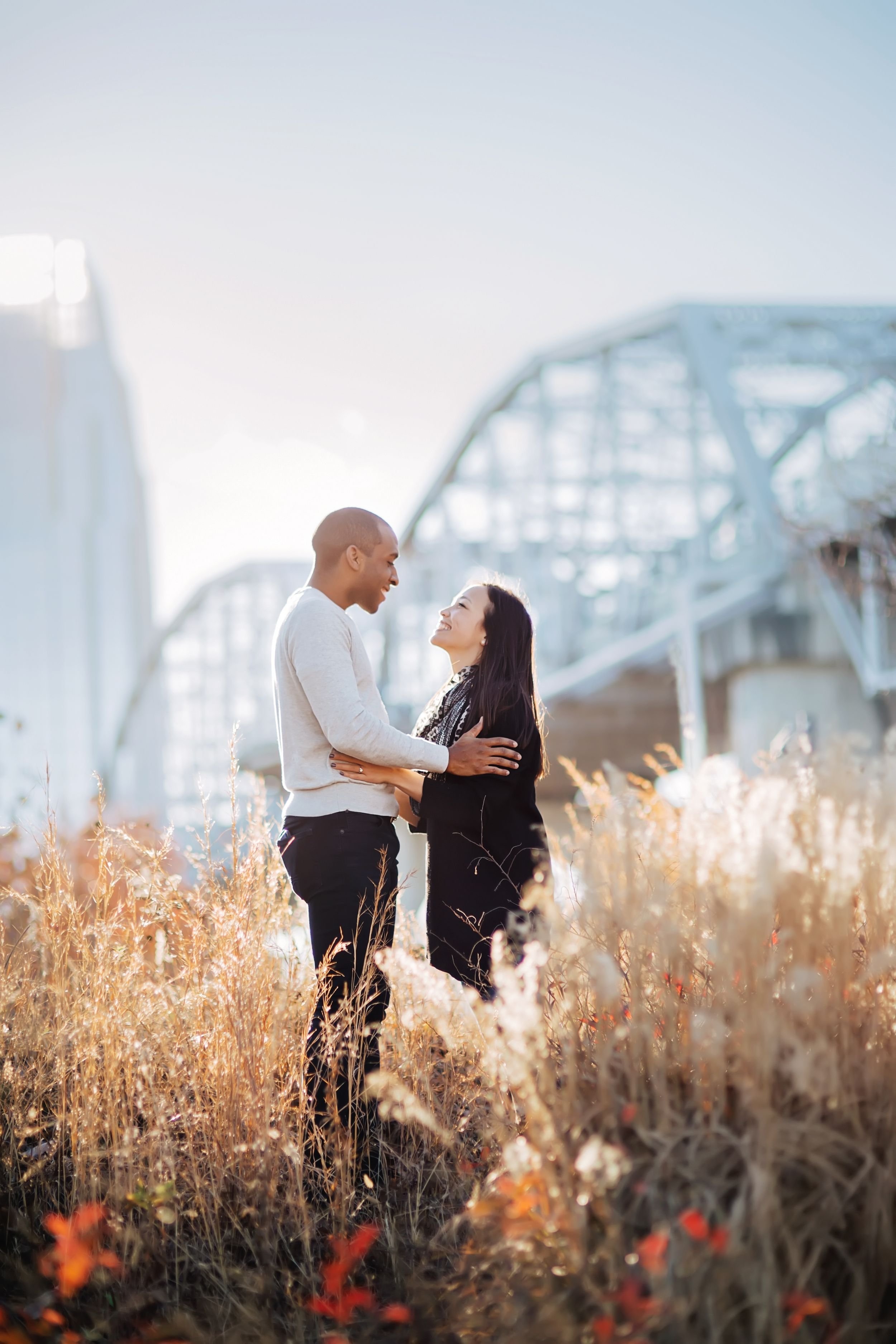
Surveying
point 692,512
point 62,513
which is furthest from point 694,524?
point 62,513

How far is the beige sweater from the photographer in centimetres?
319

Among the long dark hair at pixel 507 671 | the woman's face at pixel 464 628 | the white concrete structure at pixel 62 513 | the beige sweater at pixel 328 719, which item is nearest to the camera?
the beige sweater at pixel 328 719

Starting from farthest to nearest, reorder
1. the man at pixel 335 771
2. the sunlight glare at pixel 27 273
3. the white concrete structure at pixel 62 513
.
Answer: the sunlight glare at pixel 27 273
the white concrete structure at pixel 62 513
the man at pixel 335 771

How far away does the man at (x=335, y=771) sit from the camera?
3.08 meters

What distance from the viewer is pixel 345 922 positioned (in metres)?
3.12

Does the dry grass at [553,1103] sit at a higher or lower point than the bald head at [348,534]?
lower

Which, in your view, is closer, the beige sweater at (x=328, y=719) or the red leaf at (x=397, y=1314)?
the red leaf at (x=397, y=1314)

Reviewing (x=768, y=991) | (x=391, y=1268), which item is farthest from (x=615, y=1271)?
(x=391, y=1268)

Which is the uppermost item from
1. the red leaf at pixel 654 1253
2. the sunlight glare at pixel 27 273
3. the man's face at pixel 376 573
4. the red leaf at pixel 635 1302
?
the sunlight glare at pixel 27 273

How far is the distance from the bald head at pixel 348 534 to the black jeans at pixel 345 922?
0.79m

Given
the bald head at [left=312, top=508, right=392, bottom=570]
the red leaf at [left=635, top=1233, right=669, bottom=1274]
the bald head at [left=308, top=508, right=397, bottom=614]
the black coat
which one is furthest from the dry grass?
the bald head at [left=312, top=508, right=392, bottom=570]

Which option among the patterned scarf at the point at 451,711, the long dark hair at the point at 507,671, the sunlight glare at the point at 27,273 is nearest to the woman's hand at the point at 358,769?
the patterned scarf at the point at 451,711

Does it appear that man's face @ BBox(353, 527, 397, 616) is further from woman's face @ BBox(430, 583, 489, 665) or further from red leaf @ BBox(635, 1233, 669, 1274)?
red leaf @ BBox(635, 1233, 669, 1274)

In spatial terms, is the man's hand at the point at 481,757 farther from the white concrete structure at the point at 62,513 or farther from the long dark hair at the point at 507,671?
the white concrete structure at the point at 62,513
